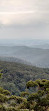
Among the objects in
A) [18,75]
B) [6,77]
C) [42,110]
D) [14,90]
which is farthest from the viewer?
[18,75]

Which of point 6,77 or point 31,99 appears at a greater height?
point 31,99

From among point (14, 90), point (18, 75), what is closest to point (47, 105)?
point (14, 90)

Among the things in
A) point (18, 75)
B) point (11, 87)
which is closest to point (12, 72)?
point (18, 75)

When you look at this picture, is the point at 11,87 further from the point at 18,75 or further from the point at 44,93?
the point at 44,93

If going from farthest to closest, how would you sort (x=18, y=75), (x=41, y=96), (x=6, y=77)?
(x=18, y=75) → (x=6, y=77) → (x=41, y=96)

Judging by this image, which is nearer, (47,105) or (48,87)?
(47,105)

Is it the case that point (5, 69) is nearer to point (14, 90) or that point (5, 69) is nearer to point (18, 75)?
point (18, 75)

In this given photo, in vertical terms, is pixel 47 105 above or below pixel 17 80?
above

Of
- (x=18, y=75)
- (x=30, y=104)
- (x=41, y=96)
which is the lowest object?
(x=18, y=75)

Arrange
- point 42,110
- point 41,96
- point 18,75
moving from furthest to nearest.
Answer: point 18,75 < point 41,96 < point 42,110
